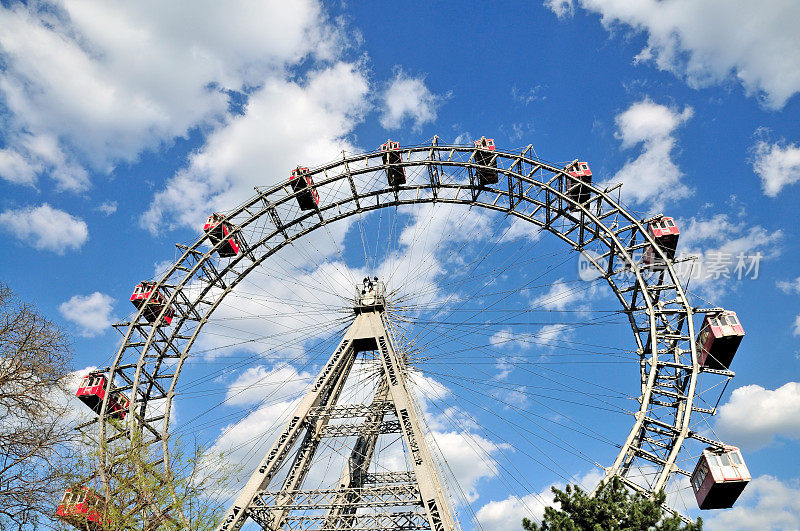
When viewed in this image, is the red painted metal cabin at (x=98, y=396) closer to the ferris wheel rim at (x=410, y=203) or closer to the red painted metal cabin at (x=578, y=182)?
the ferris wheel rim at (x=410, y=203)

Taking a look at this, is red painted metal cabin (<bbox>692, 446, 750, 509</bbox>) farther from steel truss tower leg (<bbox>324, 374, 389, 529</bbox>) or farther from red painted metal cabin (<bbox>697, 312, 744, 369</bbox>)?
steel truss tower leg (<bbox>324, 374, 389, 529</bbox>)

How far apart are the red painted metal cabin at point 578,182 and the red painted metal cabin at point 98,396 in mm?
26396

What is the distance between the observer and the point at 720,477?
20.8 m

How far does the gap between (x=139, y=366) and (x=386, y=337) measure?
537 inches

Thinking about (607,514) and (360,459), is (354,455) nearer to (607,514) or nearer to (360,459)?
(360,459)

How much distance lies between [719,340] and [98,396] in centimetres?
3045

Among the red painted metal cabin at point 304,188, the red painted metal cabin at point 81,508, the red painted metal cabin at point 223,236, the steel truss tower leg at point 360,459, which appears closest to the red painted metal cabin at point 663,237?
the steel truss tower leg at point 360,459

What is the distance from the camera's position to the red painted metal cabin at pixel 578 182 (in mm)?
27531

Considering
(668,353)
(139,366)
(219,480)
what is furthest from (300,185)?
(668,353)

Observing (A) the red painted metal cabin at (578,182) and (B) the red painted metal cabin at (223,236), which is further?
(B) the red painted metal cabin at (223,236)

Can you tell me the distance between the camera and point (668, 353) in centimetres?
2370

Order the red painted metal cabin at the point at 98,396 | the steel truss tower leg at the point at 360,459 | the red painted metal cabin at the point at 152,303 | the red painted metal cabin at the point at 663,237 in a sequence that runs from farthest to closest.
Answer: the red painted metal cabin at the point at 152,303 → the red painted metal cabin at the point at 98,396 → the red painted metal cabin at the point at 663,237 → the steel truss tower leg at the point at 360,459

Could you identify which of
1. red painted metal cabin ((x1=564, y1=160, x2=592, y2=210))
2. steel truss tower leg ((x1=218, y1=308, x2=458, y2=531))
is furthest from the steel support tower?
red painted metal cabin ((x1=564, y1=160, x2=592, y2=210))

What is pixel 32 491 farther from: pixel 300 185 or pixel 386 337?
pixel 300 185
